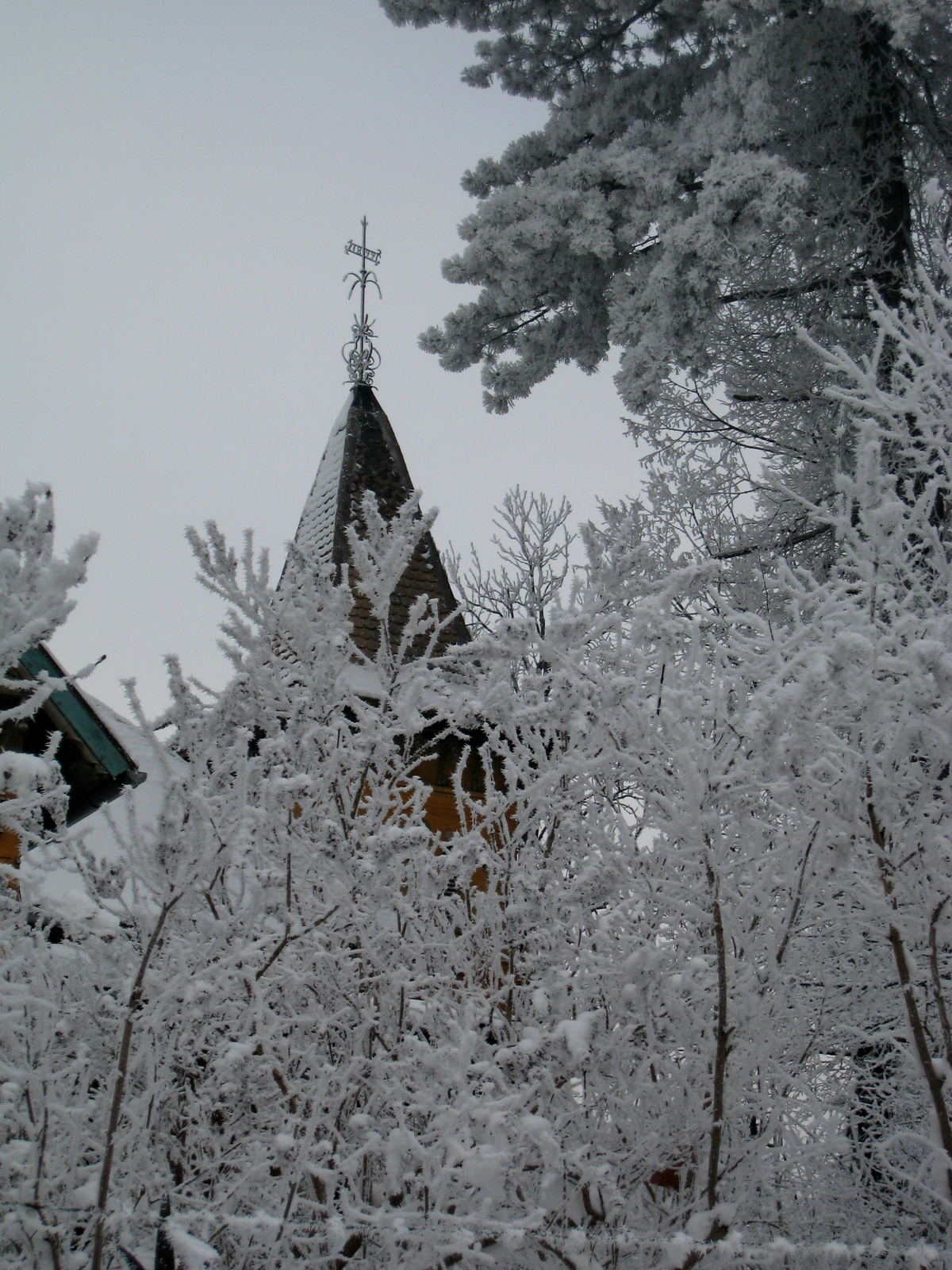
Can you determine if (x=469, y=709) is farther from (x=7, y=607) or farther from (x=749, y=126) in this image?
(x=749, y=126)

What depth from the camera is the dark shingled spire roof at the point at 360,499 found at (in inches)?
440

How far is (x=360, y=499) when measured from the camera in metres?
11.8

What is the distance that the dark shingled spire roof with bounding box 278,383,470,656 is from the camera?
A: 11172 mm

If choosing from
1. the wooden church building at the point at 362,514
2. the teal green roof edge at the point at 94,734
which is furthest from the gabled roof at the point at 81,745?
the wooden church building at the point at 362,514

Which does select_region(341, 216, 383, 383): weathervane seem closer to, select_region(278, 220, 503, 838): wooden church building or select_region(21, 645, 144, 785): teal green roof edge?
select_region(278, 220, 503, 838): wooden church building

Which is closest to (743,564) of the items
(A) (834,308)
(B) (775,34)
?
(A) (834,308)

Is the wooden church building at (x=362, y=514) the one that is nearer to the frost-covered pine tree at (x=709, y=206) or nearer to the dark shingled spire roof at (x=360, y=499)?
the dark shingled spire roof at (x=360, y=499)

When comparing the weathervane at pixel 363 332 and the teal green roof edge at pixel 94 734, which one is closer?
the teal green roof edge at pixel 94 734

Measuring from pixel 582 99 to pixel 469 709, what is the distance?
7367 millimetres

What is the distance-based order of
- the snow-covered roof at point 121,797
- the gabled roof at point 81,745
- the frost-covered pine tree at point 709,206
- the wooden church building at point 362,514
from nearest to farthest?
the gabled roof at point 81,745, the snow-covered roof at point 121,797, the frost-covered pine tree at point 709,206, the wooden church building at point 362,514

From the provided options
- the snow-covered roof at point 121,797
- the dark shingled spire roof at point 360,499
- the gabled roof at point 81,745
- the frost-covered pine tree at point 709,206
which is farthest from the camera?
the dark shingled spire roof at point 360,499

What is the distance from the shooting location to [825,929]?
8.94ft

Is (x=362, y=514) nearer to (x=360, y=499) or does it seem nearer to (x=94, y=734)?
(x=360, y=499)

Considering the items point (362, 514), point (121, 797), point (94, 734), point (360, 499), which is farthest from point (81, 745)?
point (360, 499)
